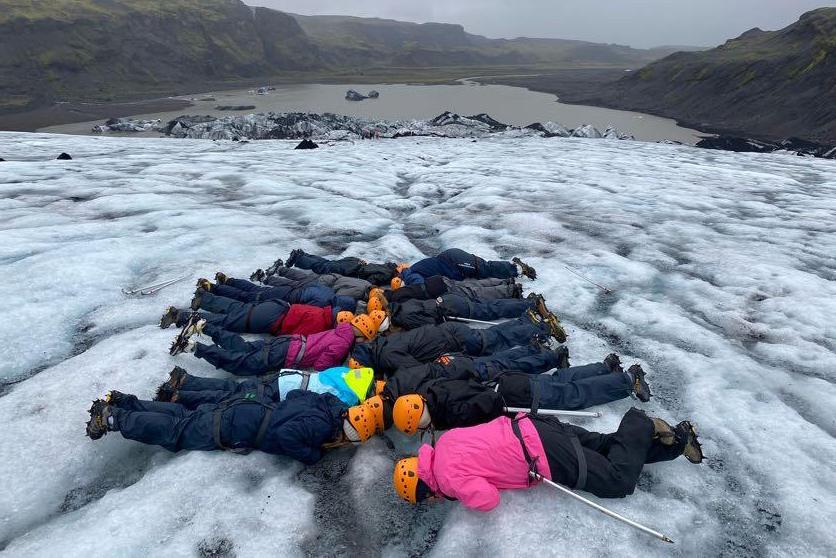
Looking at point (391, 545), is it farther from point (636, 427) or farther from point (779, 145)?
point (779, 145)

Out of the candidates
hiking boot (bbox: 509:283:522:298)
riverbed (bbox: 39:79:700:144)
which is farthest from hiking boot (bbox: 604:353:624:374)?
riverbed (bbox: 39:79:700:144)

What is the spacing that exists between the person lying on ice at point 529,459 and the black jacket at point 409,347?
60.4 inches

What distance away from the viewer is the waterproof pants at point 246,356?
5.23 metres

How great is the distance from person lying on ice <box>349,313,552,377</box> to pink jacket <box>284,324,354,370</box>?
175 millimetres

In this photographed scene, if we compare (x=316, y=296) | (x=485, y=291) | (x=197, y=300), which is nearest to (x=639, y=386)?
(x=485, y=291)

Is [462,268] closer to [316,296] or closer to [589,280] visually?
[589,280]

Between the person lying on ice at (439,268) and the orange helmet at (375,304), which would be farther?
the person lying on ice at (439,268)

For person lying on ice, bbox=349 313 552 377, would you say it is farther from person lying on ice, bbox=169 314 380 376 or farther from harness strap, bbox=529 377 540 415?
harness strap, bbox=529 377 540 415

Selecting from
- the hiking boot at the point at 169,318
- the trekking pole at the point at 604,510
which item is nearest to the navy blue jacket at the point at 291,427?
the trekking pole at the point at 604,510

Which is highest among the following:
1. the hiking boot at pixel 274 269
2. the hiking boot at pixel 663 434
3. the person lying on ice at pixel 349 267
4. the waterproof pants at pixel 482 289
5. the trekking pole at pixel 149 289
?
the hiking boot at pixel 663 434

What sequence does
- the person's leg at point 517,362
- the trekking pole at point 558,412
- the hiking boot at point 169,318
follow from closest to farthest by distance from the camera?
the trekking pole at point 558,412 < the person's leg at point 517,362 < the hiking boot at point 169,318

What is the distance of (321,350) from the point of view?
541 cm

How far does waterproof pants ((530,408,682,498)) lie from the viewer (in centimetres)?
373

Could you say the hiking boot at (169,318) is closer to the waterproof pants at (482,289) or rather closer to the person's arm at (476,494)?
the waterproof pants at (482,289)
